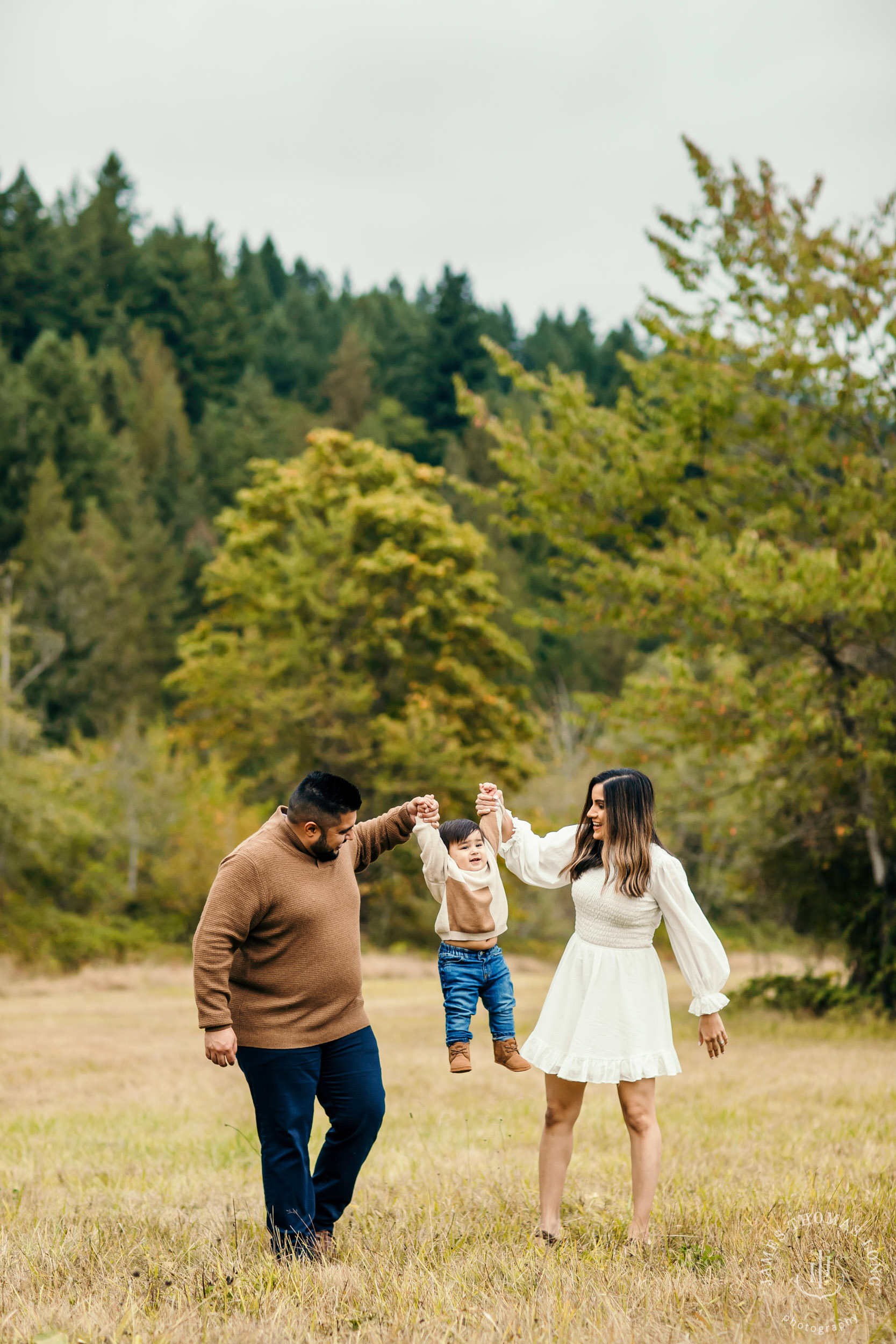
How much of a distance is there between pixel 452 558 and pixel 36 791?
13.8 meters

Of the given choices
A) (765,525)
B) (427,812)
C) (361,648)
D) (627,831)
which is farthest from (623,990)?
(361,648)

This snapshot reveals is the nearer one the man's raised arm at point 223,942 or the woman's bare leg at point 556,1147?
the man's raised arm at point 223,942

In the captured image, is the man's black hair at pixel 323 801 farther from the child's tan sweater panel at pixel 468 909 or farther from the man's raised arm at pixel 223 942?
the child's tan sweater panel at pixel 468 909

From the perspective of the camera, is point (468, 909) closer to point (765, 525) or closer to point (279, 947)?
point (279, 947)

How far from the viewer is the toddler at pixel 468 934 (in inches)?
192

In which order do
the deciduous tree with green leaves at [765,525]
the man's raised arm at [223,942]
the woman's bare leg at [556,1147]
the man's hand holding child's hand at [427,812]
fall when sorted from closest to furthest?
the man's raised arm at [223,942]
the woman's bare leg at [556,1147]
the man's hand holding child's hand at [427,812]
the deciduous tree with green leaves at [765,525]

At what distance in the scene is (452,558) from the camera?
36.3 meters

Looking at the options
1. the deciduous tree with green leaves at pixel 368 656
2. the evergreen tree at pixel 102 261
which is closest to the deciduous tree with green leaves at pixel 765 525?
the deciduous tree with green leaves at pixel 368 656

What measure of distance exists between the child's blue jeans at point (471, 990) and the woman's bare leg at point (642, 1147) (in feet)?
1.88

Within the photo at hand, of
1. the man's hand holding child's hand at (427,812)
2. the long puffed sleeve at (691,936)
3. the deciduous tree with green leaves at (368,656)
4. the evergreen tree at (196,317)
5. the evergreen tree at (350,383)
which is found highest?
the evergreen tree at (196,317)

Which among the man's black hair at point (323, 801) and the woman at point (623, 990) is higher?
the man's black hair at point (323, 801)

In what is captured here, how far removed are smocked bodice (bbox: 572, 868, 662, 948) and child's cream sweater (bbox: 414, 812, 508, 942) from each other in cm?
35

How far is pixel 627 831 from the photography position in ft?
16.5

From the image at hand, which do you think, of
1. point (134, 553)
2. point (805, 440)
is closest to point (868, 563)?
point (805, 440)
